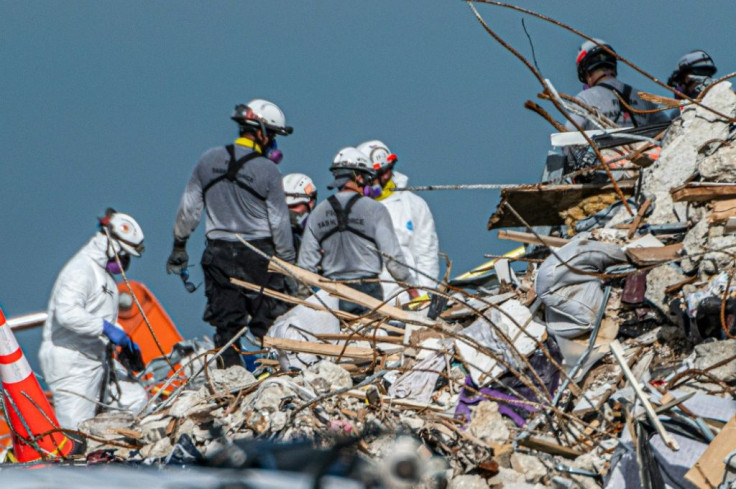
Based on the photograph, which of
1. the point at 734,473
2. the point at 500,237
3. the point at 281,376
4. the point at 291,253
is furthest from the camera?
the point at 291,253

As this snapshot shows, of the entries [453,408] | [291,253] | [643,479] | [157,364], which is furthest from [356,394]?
[157,364]

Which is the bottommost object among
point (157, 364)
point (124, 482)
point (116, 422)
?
point (157, 364)

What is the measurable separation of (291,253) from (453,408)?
3.34 m

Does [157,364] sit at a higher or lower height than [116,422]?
lower

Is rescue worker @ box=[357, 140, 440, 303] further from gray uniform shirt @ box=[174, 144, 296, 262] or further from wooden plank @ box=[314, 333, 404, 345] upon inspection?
wooden plank @ box=[314, 333, 404, 345]

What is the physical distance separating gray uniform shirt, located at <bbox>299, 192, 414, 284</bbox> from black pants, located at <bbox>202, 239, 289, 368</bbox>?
467 millimetres

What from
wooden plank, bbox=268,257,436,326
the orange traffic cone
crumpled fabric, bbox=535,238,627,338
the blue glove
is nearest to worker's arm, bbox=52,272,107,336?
the blue glove

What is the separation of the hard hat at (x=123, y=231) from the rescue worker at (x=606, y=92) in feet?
12.5

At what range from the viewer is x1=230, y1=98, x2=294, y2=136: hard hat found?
9.41m

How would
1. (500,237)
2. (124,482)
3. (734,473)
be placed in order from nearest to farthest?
(124,482)
(734,473)
(500,237)

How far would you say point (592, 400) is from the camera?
232 inches

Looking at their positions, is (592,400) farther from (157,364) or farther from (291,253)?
(157,364)

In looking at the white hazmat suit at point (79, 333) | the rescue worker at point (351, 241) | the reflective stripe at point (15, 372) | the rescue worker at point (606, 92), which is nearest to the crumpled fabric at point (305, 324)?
the rescue worker at point (351, 241)

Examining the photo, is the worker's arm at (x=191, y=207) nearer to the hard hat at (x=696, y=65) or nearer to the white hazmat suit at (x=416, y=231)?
the white hazmat suit at (x=416, y=231)
